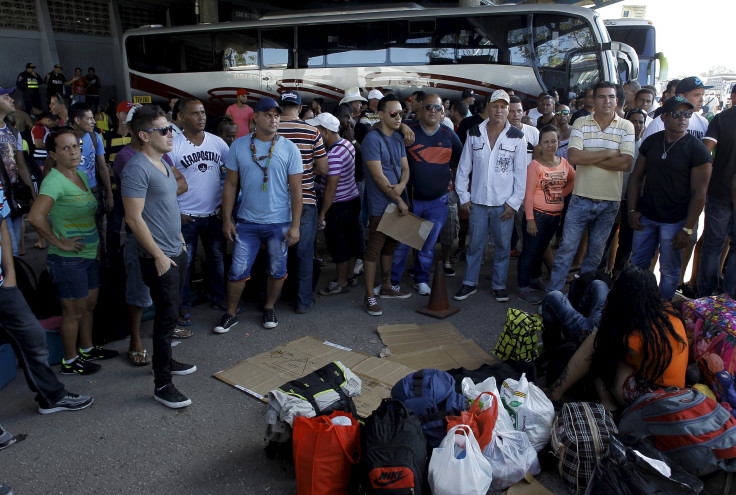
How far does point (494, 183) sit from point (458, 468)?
134 inches

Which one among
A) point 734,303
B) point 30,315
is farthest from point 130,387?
point 734,303

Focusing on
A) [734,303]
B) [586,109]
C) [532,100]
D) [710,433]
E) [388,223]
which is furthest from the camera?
[532,100]

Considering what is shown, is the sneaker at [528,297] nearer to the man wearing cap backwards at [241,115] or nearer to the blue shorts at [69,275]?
the blue shorts at [69,275]

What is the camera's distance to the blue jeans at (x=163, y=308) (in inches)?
129

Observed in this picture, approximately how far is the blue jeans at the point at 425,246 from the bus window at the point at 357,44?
913 cm

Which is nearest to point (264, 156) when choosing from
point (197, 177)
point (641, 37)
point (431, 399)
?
point (197, 177)

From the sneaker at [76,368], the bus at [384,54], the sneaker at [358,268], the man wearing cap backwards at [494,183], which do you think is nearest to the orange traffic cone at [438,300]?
the man wearing cap backwards at [494,183]

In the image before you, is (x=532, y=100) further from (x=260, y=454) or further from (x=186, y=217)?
(x=260, y=454)

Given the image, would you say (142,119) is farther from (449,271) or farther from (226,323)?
(449,271)

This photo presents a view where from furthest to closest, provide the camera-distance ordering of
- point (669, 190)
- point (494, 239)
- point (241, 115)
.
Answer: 1. point (241, 115)
2. point (494, 239)
3. point (669, 190)

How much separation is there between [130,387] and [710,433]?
3.57m

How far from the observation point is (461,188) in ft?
17.7

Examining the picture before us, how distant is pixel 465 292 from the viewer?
548cm

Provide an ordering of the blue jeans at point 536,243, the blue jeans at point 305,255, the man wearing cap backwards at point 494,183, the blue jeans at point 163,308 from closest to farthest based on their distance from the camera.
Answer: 1. the blue jeans at point 163,308
2. the blue jeans at point 305,255
3. the man wearing cap backwards at point 494,183
4. the blue jeans at point 536,243
